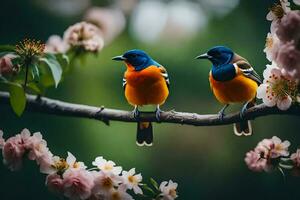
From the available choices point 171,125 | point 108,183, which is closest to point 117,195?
point 108,183

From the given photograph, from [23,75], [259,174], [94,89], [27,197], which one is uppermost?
[94,89]

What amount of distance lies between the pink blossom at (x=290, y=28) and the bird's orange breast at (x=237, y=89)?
0.29 metres

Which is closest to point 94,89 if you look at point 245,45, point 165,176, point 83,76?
point 83,76

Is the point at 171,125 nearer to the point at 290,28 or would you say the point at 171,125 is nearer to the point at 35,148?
the point at 35,148

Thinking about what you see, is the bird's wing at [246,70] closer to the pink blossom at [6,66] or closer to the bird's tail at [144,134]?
the bird's tail at [144,134]

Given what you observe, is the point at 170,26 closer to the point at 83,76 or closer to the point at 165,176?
the point at 83,76

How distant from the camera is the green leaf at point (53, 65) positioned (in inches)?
53.0

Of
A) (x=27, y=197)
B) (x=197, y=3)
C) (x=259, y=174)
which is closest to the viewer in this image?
(x=27, y=197)

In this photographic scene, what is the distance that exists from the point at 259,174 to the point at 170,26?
69 centimetres

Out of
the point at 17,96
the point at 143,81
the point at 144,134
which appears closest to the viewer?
the point at 17,96

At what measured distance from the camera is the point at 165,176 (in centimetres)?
189

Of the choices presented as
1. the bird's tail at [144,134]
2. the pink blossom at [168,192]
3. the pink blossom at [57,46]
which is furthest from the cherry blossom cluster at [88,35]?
the pink blossom at [168,192]

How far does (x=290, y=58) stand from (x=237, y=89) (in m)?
0.30

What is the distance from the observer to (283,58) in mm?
1066
